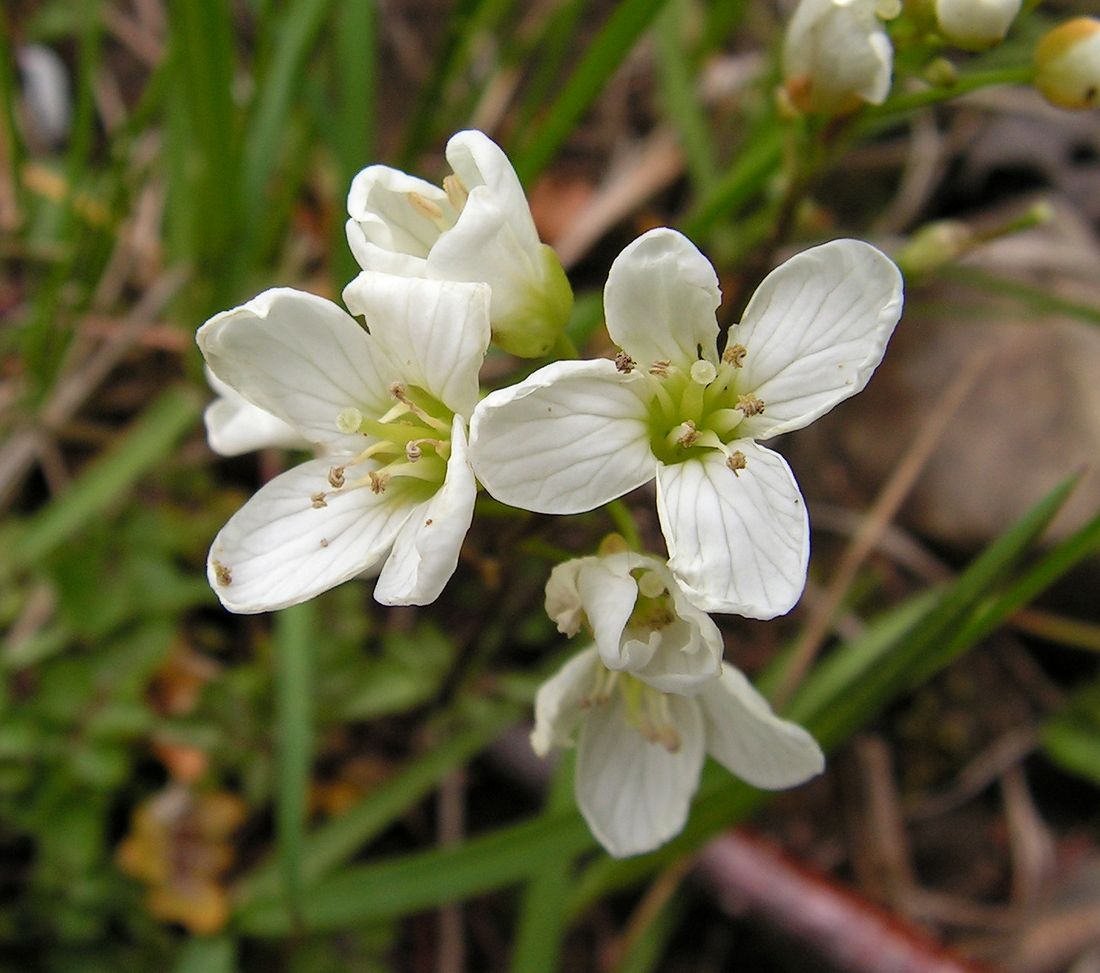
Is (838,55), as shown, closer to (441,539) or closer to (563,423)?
(563,423)

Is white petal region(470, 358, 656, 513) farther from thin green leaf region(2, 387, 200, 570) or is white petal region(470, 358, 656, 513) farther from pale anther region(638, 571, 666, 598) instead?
thin green leaf region(2, 387, 200, 570)

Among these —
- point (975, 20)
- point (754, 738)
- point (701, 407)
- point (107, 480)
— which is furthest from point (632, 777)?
point (107, 480)

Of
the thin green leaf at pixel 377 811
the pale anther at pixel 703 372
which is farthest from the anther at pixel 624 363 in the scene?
the thin green leaf at pixel 377 811

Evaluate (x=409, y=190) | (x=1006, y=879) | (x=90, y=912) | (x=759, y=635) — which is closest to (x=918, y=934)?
(x=1006, y=879)

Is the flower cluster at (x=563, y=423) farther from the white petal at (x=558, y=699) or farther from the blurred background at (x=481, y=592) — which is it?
the blurred background at (x=481, y=592)

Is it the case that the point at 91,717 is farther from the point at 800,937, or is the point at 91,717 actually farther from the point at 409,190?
the point at 800,937

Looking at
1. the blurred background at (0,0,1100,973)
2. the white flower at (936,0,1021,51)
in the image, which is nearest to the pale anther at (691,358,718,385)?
the blurred background at (0,0,1100,973)
